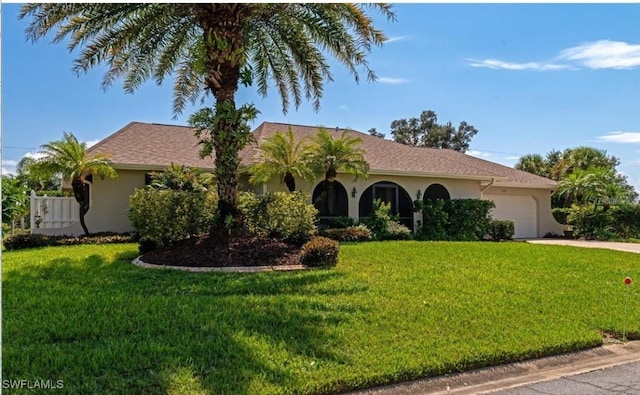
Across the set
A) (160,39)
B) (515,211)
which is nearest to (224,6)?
(160,39)

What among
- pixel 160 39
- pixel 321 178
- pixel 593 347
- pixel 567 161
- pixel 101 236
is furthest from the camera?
pixel 567 161

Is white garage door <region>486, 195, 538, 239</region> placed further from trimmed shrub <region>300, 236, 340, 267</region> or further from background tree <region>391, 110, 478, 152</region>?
background tree <region>391, 110, 478, 152</region>

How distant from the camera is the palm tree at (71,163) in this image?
15086 millimetres

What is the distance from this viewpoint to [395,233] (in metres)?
A: 17.8

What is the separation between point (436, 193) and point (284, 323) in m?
16.4

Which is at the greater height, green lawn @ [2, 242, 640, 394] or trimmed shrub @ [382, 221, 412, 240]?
trimmed shrub @ [382, 221, 412, 240]

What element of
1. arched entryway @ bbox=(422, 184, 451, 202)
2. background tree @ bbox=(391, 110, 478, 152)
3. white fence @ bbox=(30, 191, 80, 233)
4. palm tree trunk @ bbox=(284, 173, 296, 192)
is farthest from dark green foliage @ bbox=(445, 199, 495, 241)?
background tree @ bbox=(391, 110, 478, 152)

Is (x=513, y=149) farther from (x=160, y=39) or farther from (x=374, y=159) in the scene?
(x=160, y=39)

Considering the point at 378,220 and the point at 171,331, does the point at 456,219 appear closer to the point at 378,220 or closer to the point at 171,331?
the point at 378,220

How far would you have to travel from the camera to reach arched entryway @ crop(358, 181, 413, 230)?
19406mm

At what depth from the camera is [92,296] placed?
6.82 metres

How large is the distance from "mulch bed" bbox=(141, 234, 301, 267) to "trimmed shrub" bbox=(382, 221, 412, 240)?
708 cm

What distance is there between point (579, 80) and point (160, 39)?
37.5 ft

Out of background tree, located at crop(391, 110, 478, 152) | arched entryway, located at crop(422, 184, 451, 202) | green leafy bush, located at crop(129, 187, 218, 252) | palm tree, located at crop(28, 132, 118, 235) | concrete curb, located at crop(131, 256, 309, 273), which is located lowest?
concrete curb, located at crop(131, 256, 309, 273)
